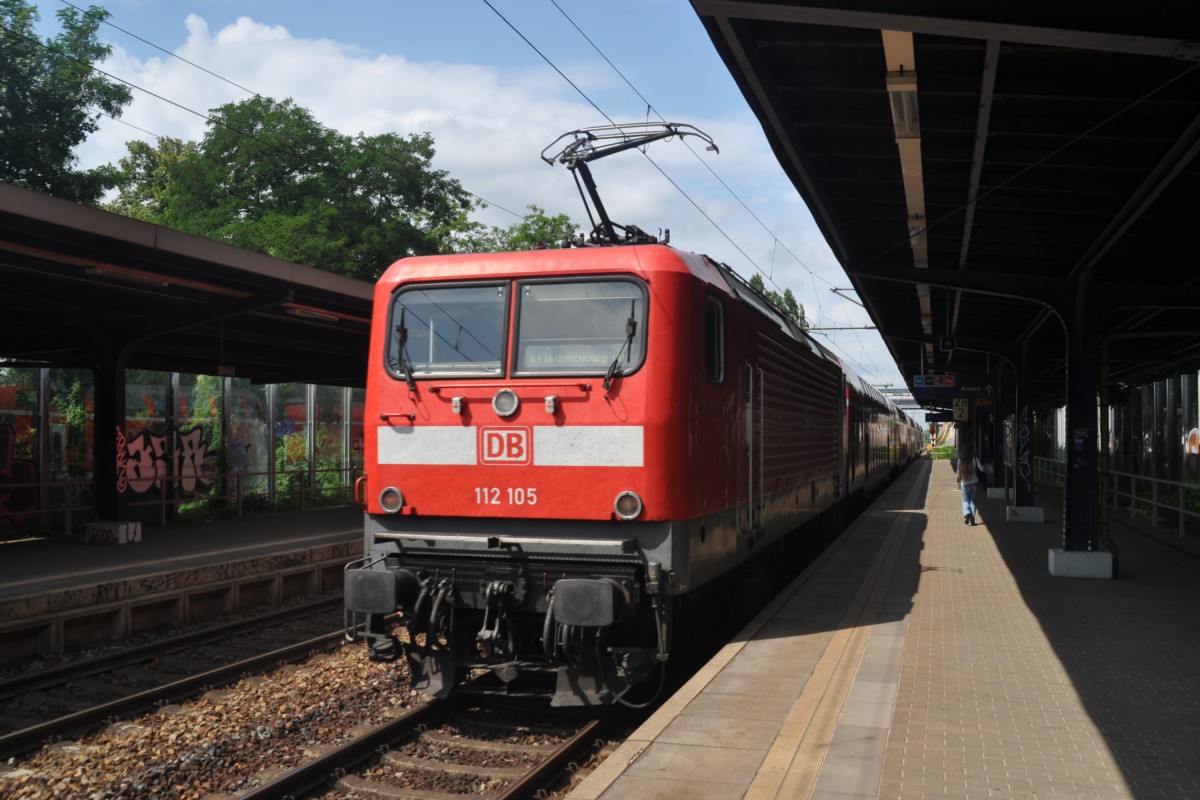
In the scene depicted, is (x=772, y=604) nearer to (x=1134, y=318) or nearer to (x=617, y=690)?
(x=617, y=690)

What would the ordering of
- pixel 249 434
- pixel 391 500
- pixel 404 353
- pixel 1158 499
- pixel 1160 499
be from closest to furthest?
pixel 391 500
pixel 404 353
pixel 1158 499
pixel 1160 499
pixel 249 434

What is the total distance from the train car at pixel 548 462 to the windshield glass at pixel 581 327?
1cm

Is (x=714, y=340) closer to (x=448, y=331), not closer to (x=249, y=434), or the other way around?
(x=448, y=331)

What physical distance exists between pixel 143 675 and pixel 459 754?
4.07 m

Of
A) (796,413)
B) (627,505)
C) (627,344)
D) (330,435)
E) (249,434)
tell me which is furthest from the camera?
(330,435)

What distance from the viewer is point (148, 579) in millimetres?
11656

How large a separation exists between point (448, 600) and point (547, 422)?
1346 mm

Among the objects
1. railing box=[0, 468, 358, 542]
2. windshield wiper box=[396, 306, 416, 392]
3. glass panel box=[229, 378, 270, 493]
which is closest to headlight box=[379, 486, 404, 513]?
windshield wiper box=[396, 306, 416, 392]

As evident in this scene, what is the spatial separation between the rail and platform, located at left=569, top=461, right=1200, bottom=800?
185 inches

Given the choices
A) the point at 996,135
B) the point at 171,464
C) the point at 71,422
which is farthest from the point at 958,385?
→ the point at 71,422

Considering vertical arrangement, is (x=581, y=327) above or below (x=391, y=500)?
above

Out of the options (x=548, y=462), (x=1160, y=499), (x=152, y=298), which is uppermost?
(x=152, y=298)

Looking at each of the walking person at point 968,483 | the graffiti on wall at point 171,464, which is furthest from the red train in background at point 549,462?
the walking person at point 968,483

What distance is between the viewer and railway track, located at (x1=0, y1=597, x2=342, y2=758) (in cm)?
775
